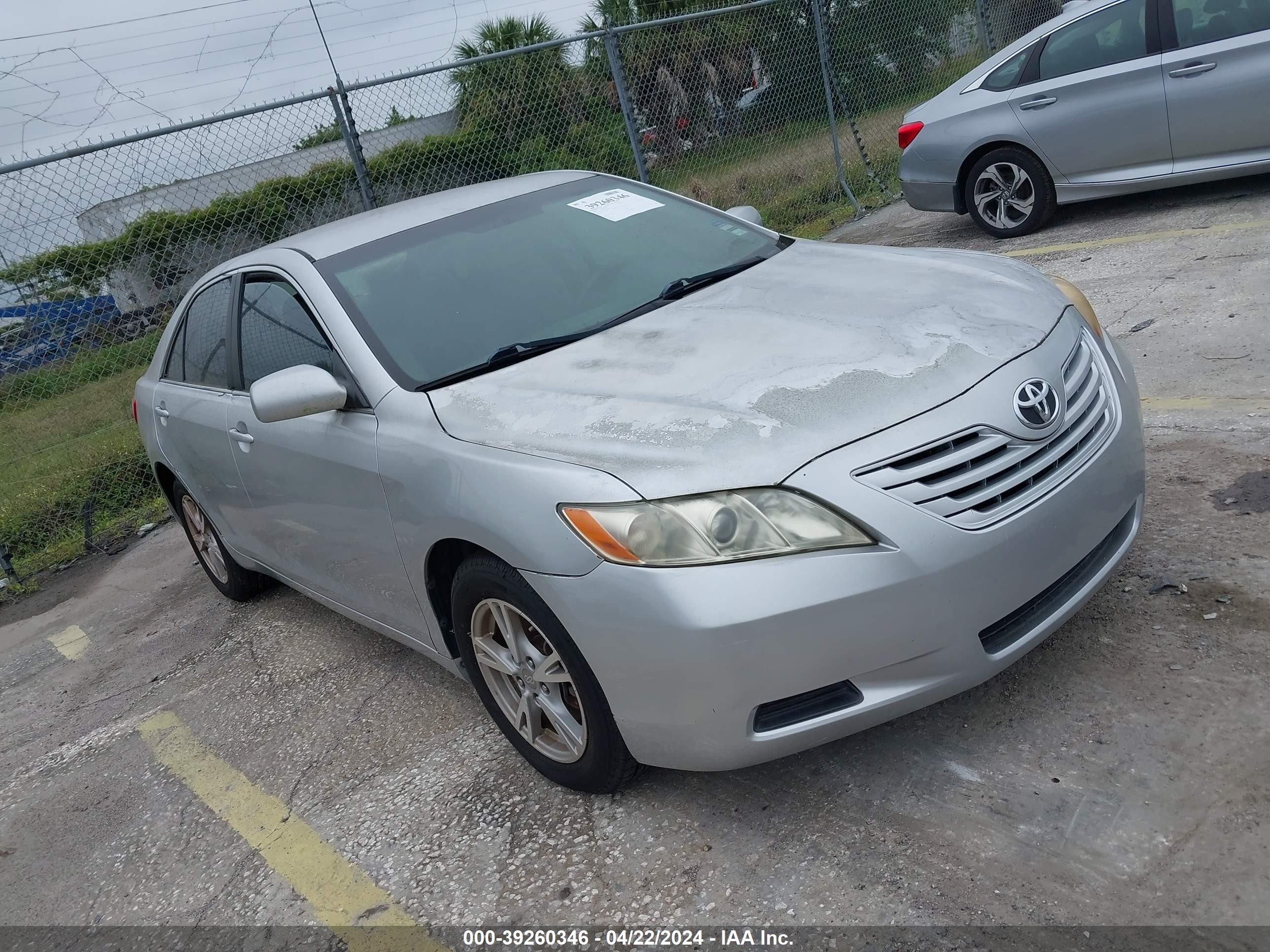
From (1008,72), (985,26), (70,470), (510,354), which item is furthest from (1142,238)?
(70,470)

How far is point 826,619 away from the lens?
7.80 feet

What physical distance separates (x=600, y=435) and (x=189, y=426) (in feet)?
8.69

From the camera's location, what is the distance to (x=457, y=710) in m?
3.68

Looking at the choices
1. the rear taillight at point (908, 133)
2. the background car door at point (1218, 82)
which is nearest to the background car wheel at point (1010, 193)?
the rear taillight at point (908, 133)

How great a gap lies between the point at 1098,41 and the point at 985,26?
18.6ft

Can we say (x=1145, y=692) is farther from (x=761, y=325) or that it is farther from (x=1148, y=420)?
(x=1148, y=420)

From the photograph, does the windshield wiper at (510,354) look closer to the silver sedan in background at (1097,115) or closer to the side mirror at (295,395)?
the side mirror at (295,395)

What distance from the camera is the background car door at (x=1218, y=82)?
662 centimetres

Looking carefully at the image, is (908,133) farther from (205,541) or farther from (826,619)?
(826,619)

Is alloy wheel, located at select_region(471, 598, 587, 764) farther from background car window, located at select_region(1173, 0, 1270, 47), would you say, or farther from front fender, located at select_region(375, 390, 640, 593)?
background car window, located at select_region(1173, 0, 1270, 47)

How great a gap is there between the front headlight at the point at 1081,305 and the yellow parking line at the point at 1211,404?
1.22 meters

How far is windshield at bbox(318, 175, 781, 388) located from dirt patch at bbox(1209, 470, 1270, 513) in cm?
173

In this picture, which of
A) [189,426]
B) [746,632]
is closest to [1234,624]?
[746,632]

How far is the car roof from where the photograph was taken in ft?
→ 12.9
